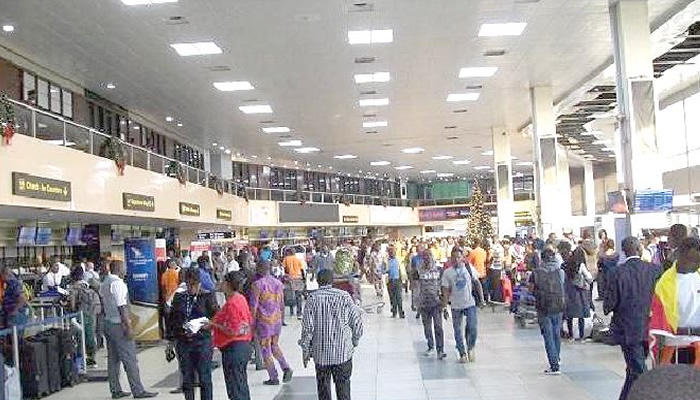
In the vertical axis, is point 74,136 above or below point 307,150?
below

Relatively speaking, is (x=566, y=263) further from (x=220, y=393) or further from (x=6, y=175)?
(x=6, y=175)

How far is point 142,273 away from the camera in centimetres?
1479

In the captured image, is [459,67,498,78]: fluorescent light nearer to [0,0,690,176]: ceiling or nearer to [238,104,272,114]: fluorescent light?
[0,0,690,176]: ceiling

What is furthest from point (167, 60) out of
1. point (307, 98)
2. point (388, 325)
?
point (388, 325)

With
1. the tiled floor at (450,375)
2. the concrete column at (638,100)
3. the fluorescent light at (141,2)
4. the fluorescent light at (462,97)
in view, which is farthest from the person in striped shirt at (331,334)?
the fluorescent light at (462,97)

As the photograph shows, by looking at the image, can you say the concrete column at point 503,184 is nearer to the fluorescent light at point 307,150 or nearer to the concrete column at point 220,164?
the fluorescent light at point 307,150

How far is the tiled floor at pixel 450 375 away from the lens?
8.97 metres

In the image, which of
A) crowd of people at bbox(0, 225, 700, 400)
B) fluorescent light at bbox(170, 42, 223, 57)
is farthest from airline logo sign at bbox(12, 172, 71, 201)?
fluorescent light at bbox(170, 42, 223, 57)

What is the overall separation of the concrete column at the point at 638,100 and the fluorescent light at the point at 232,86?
10034 mm

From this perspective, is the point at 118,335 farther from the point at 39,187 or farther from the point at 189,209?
the point at 189,209

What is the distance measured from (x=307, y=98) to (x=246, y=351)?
1618cm

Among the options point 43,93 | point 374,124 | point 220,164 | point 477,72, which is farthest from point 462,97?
point 220,164

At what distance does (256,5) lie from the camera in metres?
13.9

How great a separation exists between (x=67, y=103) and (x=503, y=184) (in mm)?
18763
